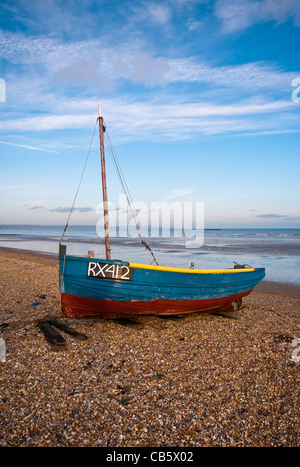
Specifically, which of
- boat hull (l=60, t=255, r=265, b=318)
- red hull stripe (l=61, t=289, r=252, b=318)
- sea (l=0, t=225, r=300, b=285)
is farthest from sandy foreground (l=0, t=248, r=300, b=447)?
sea (l=0, t=225, r=300, b=285)

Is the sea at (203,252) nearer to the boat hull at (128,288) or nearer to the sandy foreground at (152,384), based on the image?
the boat hull at (128,288)

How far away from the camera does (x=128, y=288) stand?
8422 mm

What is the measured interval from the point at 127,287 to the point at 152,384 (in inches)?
124

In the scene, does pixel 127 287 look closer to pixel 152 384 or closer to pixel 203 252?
pixel 152 384

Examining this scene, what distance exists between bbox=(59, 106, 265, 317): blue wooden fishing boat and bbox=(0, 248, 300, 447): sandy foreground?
54 cm

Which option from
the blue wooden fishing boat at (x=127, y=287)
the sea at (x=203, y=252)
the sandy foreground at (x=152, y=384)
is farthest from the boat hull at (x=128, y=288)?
the sea at (x=203, y=252)

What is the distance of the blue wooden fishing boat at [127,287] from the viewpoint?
8.27 m

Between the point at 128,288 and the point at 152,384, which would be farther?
the point at 128,288

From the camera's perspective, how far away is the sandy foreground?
4.37m

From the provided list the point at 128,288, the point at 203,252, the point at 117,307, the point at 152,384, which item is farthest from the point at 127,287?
the point at 203,252

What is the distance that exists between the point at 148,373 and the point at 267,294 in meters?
11.0

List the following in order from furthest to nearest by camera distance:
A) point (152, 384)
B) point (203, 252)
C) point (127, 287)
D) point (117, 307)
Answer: point (203, 252) < point (117, 307) < point (127, 287) < point (152, 384)

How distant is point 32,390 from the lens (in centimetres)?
527
